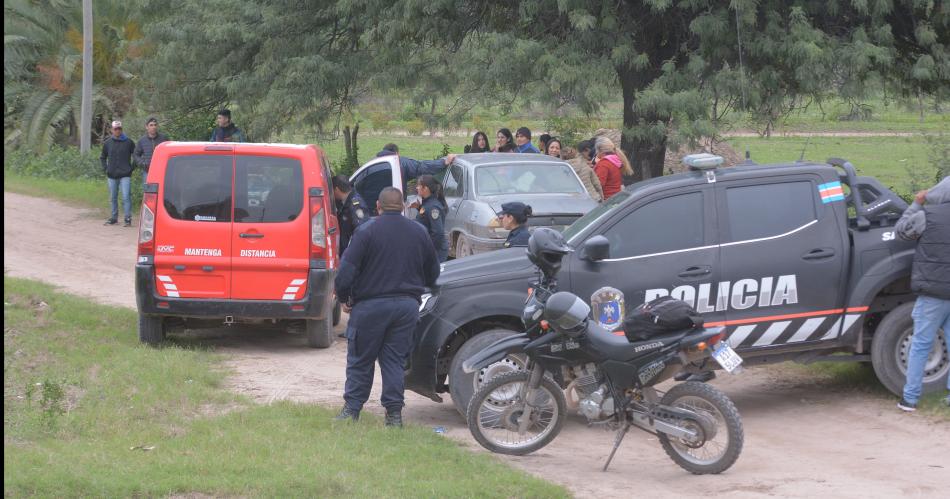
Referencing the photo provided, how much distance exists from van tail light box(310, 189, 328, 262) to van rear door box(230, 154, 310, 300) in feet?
0.15

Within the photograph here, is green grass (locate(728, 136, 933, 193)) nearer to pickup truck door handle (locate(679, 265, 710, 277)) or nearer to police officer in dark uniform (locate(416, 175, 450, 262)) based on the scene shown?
police officer in dark uniform (locate(416, 175, 450, 262))

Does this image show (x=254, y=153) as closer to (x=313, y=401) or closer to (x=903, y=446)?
(x=313, y=401)

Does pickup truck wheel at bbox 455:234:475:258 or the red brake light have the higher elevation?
the red brake light

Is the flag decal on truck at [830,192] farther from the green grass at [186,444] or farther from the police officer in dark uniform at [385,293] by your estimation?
the green grass at [186,444]

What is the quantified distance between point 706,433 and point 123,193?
622 inches

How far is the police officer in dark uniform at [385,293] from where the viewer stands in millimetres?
8305

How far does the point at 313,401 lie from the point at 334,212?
9.78 feet

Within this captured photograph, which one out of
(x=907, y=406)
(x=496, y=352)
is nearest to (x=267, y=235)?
(x=496, y=352)

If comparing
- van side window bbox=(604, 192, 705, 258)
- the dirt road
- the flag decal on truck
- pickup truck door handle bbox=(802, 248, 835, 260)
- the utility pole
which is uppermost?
the utility pole

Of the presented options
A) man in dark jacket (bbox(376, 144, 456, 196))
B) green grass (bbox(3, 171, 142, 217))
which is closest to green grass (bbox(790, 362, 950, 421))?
man in dark jacket (bbox(376, 144, 456, 196))

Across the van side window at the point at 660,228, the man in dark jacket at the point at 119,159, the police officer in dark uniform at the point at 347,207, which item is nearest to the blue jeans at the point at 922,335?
the van side window at the point at 660,228

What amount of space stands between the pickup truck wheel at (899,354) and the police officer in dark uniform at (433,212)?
4.55 metres

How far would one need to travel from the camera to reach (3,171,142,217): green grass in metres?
24.6

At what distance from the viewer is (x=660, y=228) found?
9062mm
